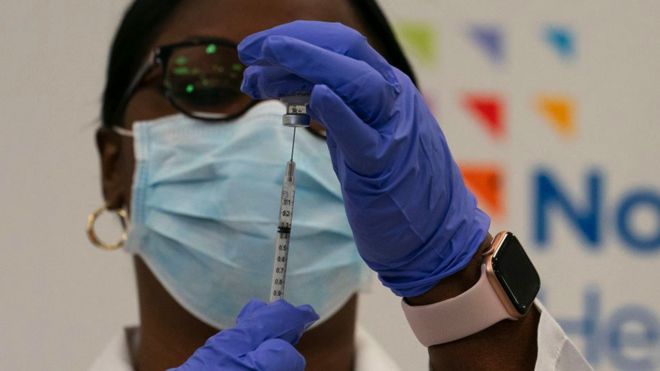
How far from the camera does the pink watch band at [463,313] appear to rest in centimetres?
90

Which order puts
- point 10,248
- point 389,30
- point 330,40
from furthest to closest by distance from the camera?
point 10,248, point 389,30, point 330,40

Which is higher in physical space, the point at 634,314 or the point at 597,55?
the point at 597,55

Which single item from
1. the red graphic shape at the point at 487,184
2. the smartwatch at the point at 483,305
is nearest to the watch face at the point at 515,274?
the smartwatch at the point at 483,305

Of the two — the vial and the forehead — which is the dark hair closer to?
the forehead

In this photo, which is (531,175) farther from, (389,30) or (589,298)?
(389,30)

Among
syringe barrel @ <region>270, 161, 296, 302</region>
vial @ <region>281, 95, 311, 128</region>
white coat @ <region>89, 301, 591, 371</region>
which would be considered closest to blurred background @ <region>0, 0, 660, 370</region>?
white coat @ <region>89, 301, 591, 371</region>

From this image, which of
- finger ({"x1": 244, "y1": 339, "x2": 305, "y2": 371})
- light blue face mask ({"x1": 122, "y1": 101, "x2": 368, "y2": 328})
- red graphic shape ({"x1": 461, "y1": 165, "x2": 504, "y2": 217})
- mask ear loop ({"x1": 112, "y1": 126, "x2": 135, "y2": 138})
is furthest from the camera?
red graphic shape ({"x1": 461, "y1": 165, "x2": 504, "y2": 217})

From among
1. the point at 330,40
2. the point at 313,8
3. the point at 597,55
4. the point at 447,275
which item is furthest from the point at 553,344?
the point at 597,55

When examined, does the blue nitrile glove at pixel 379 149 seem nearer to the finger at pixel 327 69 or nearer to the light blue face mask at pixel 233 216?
the finger at pixel 327 69

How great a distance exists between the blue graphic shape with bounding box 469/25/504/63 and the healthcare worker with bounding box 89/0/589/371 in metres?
0.51

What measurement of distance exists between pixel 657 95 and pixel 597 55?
15 centimetres

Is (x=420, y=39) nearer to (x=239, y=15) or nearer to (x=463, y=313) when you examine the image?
(x=239, y=15)

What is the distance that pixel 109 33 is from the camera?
5.90 feet

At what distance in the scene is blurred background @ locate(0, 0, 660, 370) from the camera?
1.78m
